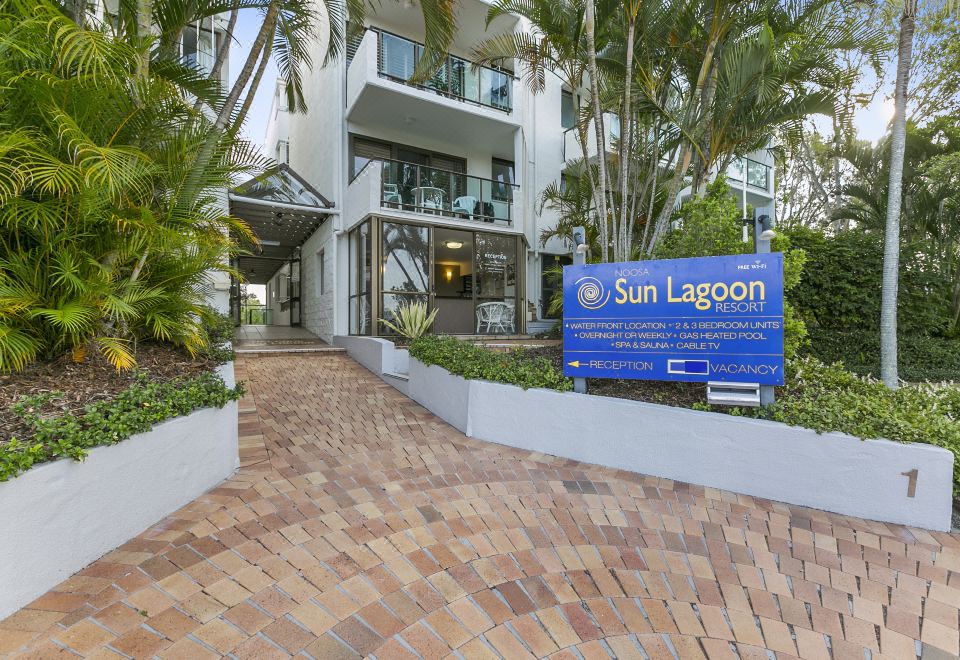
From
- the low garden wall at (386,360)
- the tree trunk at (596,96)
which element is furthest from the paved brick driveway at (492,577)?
the tree trunk at (596,96)

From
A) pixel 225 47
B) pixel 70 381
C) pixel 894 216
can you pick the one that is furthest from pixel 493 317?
pixel 70 381

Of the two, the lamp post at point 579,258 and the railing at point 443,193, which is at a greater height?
the railing at point 443,193

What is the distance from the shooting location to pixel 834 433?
10.7 ft

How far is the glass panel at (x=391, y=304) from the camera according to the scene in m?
8.84

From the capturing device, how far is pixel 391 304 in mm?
9016

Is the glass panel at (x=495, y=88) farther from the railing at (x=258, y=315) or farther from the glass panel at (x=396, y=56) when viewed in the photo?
the railing at (x=258, y=315)

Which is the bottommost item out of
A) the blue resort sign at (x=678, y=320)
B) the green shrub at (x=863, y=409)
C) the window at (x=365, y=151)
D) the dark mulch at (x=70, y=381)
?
the green shrub at (x=863, y=409)

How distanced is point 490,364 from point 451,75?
7997 millimetres

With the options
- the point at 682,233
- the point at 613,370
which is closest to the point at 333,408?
the point at 613,370

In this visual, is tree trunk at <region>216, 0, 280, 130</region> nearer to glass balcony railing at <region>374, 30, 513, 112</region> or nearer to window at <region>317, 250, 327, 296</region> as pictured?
glass balcony railing at <region>374, 30, 513, 112</region>

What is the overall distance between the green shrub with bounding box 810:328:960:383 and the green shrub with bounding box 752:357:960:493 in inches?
126

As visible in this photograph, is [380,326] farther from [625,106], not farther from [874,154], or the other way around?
[874,154]

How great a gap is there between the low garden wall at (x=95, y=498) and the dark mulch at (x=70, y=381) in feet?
1.41

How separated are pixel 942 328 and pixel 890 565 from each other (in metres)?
8.44
